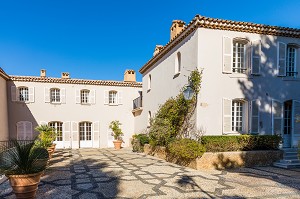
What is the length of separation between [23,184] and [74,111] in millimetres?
14384

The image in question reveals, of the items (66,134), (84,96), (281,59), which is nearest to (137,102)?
(84,96)

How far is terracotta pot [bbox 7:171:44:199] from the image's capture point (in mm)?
4441

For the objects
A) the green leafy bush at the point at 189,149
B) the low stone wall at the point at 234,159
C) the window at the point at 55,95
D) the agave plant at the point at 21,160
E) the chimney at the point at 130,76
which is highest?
the chimney at the point at 130,76

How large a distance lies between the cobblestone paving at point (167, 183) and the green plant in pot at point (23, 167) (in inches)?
37.9

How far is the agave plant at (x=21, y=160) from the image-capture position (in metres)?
4.55

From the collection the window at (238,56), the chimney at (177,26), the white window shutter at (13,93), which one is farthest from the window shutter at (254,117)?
the white window shutter at (13,93)

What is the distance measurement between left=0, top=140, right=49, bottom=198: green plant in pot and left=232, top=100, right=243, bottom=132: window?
8.39m

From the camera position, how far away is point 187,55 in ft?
35.1

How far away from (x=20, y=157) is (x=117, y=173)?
4.03m

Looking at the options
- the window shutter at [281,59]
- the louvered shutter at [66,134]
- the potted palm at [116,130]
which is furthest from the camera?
the potted palm at [116,130]

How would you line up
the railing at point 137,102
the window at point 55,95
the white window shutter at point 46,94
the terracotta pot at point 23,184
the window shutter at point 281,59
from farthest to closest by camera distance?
the railing at point 137,102 → the window at point 55,95 → the white window shutter at point 46,94 → the window shutter at point 281,59 → the terracotta pot at point 23,184

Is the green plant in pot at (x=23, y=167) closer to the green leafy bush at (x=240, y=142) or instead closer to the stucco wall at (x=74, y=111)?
the green leafy bush at (x=240, y=142)

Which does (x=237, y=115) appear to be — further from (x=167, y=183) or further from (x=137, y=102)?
(x=137, y=102)

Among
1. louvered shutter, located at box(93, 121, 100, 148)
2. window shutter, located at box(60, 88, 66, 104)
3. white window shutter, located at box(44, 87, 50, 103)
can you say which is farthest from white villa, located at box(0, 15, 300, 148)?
white window shutter, located at box(44, 87, 50, 103)
